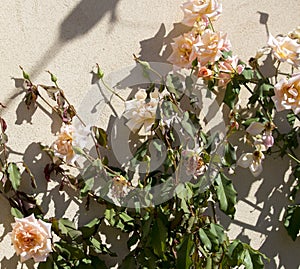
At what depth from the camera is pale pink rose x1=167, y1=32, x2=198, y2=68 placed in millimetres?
2197

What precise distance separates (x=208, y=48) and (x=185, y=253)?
636mm

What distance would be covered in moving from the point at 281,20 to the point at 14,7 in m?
0.98

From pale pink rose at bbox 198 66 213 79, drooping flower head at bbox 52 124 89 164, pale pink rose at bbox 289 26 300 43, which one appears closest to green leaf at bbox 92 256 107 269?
drooping flower head at bbox 52 124 89 164

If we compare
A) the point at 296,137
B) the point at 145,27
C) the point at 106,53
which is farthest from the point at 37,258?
the point at 296,137

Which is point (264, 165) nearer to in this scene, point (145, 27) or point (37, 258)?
point (145, 27)

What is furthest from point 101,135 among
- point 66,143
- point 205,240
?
point 205,240

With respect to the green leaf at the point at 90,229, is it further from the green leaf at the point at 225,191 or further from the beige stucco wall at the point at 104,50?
the green leaf at the point at 225,191

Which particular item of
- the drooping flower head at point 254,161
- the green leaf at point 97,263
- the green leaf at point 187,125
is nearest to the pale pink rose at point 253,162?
the drooping flower head at point 254,161

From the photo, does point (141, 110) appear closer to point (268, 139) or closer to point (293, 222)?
point (268, 139)

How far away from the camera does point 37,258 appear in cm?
199

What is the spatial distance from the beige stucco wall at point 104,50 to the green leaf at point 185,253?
0.29m

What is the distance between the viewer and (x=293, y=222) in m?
2.42

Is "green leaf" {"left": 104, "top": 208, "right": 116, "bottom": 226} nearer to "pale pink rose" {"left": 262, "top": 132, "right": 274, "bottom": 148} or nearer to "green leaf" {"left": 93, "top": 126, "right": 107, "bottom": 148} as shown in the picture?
"green leaf" {"left": 93, "top": 126, "right": 107, "bottom": 148}

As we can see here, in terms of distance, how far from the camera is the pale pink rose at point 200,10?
7.21 ft
